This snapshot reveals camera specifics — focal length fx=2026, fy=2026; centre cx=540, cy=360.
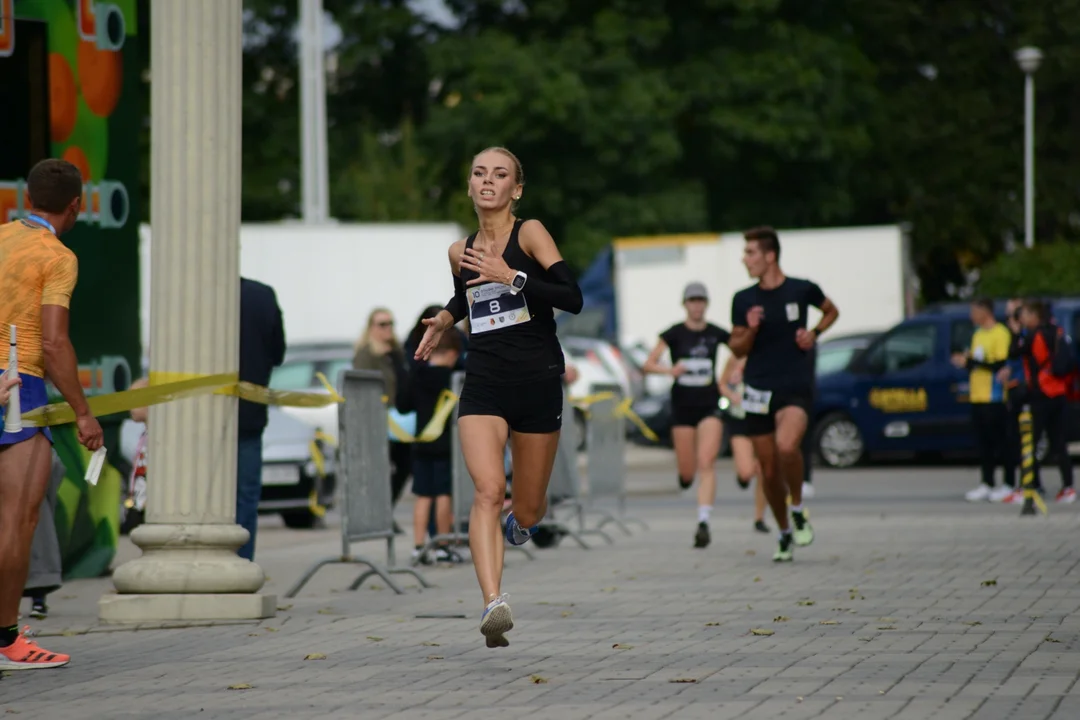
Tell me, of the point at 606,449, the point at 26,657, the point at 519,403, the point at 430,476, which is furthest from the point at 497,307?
the point at 606,449

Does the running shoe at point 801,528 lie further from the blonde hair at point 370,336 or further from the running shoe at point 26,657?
the running shoe at point 26,657

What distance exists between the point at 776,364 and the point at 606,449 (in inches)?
172

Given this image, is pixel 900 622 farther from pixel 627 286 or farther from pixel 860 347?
pixel 627 286

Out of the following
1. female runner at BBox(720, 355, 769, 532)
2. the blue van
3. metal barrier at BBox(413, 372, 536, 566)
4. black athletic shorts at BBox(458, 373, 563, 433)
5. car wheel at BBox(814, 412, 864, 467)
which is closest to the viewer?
black athletic shorts at BBox(458, 373, 563, 433)

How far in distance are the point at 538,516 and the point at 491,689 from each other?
129cm

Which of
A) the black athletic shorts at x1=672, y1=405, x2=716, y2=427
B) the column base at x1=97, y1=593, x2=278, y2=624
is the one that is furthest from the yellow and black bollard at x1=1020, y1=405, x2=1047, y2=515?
the column base at x1=97, y1=593, x2=278, y2=624

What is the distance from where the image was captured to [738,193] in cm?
4525

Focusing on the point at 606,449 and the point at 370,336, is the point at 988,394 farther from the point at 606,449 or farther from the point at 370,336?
the point at 370,336

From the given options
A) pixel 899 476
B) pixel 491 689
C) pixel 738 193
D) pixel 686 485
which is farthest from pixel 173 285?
pixel 738 193

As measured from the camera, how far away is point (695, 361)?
15.4 meters

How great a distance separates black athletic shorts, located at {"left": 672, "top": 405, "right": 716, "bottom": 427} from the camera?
15258 mm

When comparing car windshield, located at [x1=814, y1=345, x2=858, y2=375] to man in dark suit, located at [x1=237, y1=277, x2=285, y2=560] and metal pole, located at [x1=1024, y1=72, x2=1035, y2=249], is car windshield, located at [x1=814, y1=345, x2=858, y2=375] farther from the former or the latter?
man in dark suit, located at [x1=237, y1=277, x2=285, y2=560]

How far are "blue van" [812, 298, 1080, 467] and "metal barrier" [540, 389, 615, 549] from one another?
10.2 m

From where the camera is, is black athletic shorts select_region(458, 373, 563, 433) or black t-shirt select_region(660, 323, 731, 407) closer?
black athletic shorts select_region(458, 373, 563, 433)
